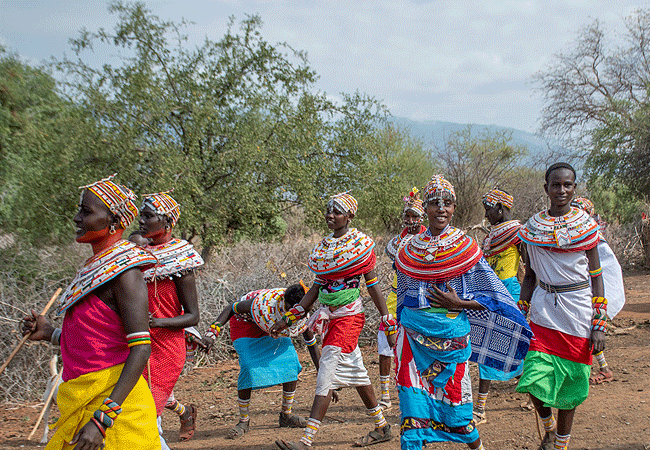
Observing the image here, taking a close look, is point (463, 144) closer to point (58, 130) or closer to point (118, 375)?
point (58, 130)

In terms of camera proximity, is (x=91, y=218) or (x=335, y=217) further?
(x=335, y=217)

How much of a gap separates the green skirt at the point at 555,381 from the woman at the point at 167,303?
7.96 ft

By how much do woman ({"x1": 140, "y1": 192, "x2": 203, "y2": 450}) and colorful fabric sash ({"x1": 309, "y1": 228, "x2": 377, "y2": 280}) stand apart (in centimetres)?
110

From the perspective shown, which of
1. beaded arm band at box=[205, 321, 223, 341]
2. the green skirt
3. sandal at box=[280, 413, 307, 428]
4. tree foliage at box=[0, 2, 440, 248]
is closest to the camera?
the green skirt

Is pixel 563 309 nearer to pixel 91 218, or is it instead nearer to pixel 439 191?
pixel 439 191

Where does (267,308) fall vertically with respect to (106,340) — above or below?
below

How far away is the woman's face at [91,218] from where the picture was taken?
2.43m

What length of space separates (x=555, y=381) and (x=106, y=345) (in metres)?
2.99

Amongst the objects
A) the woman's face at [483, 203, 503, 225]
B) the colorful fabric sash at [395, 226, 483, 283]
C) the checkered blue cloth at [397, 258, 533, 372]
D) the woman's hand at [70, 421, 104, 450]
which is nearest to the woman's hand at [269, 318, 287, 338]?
the checkered blue cloth at [397, 258, 533, 372]

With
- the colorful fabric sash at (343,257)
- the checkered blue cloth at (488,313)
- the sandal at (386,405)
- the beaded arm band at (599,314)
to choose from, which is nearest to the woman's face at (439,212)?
the checkered blue cloth at (488,313)

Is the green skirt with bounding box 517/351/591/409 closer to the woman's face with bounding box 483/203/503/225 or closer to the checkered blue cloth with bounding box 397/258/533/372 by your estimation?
the checkered blue cloth with bounding box 397/258/533/372

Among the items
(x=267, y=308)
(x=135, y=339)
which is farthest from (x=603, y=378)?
(x=135, y=339)

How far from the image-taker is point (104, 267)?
2320 mm

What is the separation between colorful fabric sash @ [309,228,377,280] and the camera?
4449mm
